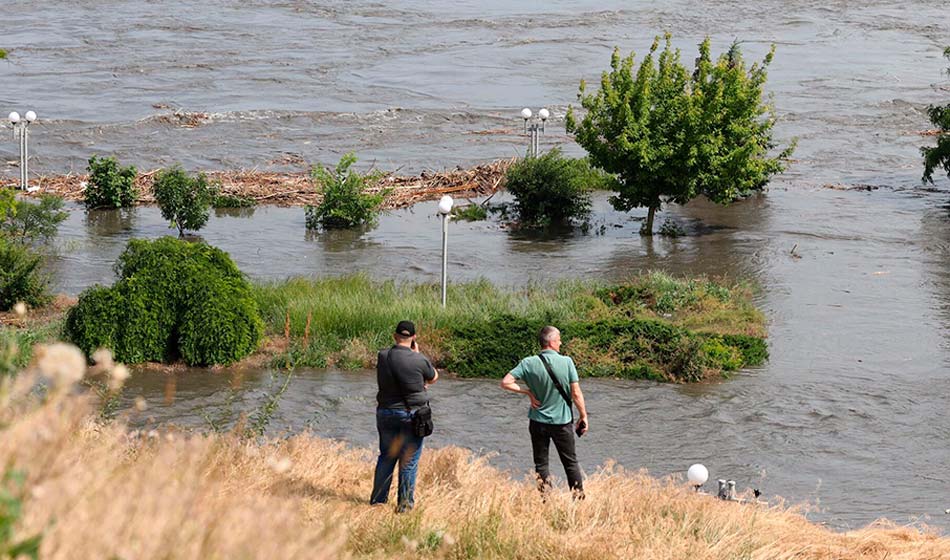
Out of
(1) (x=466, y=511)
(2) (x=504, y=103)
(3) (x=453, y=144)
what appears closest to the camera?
(1) (x=466, y=511)

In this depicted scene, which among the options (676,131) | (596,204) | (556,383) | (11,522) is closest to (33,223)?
(676,131)

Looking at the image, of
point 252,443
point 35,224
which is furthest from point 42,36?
point 252,443

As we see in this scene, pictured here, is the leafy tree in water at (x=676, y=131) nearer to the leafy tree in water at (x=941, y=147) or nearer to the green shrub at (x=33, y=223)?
the leafy tree in water at (x=941, y=147)

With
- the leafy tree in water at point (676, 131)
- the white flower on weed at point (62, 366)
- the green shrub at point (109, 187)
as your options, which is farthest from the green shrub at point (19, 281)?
Result: the white flower on weed at point (62, 366)

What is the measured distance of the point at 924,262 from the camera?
2600 cm

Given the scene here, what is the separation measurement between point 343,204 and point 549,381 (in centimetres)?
1883

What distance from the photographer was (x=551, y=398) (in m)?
10.4

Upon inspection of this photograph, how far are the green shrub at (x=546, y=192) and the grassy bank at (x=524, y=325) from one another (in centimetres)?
792

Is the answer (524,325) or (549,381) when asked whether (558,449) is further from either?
(524,325)

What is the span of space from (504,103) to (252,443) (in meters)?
36.5

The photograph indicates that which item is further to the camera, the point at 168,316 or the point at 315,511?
the point at 168,316

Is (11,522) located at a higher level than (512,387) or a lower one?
higher

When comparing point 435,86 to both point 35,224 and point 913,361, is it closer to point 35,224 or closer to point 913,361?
point 35,224

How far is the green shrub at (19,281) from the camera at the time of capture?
1992 centimetres
